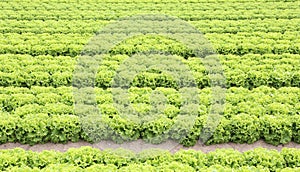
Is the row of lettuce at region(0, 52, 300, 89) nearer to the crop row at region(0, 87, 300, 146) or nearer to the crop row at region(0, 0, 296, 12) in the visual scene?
the crop row at region(0, 87, 300, 146)

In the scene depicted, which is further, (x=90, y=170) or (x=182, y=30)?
(x=182, y=30)

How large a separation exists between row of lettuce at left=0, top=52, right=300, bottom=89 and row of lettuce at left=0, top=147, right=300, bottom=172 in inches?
132

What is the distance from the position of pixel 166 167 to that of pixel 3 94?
5.38 meters

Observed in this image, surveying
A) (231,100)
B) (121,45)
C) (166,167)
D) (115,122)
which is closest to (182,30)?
(121,45)

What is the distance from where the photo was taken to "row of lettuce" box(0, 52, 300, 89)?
11.7 meters

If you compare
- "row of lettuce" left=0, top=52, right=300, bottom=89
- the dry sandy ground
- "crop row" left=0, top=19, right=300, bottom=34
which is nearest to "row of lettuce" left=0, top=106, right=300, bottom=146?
the dry sandy ground

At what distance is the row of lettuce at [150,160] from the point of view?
8.27m

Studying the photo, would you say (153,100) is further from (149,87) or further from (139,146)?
(139,146)

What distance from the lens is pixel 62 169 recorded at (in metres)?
8.11

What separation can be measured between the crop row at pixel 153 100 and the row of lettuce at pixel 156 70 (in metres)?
0.61

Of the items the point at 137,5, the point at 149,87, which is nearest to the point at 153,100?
the point at 149,87

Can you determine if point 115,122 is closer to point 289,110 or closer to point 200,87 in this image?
point 200,87

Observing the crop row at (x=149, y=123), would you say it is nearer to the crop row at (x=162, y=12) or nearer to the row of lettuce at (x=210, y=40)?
the row of lettuce at (x=210, y=40)

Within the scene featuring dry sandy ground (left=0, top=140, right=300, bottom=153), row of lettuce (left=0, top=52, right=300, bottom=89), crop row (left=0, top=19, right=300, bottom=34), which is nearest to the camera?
dry sandy ground (left=0, top=140, right=300, bottom=153)
